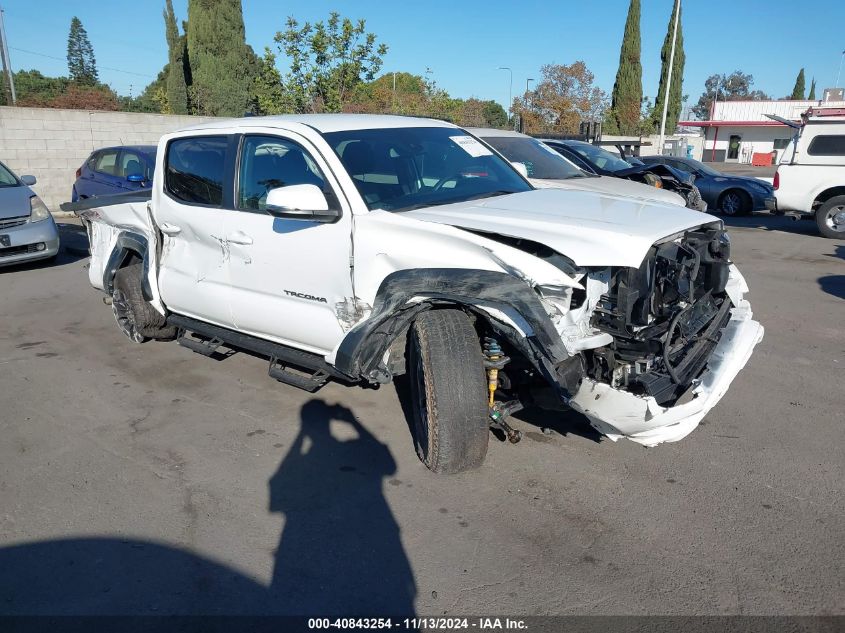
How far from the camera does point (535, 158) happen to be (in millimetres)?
9469

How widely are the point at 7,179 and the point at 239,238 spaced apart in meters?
7.62

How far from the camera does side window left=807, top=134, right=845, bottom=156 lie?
12.8 m

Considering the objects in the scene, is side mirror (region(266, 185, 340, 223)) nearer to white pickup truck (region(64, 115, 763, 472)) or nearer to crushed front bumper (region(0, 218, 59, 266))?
white pickup truck (region(64, 115, 763, 472))

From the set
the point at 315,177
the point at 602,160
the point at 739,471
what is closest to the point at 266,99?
the point at 602,160

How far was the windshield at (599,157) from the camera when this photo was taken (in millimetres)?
11836

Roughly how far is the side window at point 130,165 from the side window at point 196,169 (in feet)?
20.3

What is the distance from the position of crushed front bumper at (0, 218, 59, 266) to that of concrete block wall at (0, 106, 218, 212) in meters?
7.18

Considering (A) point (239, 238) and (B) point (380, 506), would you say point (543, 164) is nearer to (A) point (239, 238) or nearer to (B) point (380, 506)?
(A) point (239, 238)

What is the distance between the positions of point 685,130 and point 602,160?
48442mm

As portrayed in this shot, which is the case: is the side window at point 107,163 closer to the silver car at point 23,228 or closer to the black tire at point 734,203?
the silver car at point 23,228

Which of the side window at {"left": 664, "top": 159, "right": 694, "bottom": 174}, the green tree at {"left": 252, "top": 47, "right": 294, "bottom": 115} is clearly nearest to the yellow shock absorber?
the side window at {"left": 664, "top": 159, "right": 694, "bottom": 174}

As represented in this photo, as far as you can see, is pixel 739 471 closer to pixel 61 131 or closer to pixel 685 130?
pixel 61 131

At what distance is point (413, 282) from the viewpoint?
3.52m

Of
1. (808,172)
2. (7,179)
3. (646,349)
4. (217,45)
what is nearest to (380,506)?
(646,349)
